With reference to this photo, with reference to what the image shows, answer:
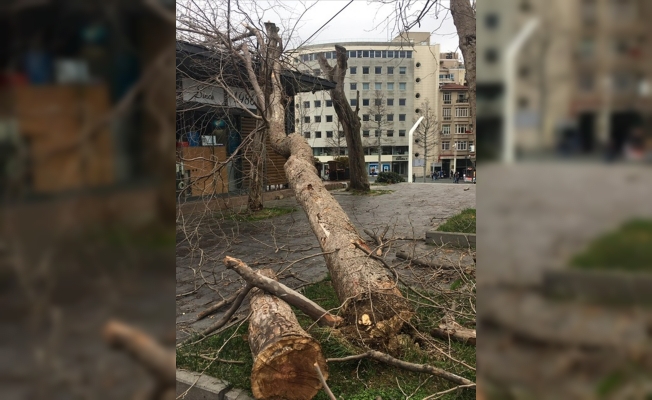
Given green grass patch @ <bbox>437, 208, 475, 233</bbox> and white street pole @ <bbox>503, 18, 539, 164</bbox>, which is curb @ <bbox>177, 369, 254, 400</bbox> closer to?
white street pole @ <bbox>503, 18, 539, 164</bbox>

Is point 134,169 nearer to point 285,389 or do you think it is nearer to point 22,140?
point 22,140

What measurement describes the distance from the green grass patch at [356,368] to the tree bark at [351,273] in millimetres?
166

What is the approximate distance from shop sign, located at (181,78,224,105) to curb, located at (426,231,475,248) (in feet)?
13.9

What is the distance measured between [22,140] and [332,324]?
10.2 feet

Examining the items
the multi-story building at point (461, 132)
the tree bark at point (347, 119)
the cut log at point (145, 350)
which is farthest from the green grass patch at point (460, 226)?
the tree bark at point (347, 119)

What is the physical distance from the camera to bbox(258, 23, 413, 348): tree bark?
3143 millimetres

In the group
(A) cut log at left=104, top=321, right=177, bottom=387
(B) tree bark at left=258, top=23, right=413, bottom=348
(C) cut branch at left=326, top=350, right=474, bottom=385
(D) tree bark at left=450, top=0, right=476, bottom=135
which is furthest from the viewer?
(D) tree bark at left=450, top=0, right=476, bottom=135

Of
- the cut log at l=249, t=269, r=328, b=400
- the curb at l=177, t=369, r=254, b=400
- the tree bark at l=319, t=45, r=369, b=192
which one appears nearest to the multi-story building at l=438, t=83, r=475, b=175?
the cut log at l=249, t=269, r=328, b=400

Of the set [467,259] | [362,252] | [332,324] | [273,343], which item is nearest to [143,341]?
[273,343]

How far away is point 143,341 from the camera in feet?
1.35

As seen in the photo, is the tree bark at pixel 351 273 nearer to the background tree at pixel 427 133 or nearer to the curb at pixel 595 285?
the curb at pixel 595 285

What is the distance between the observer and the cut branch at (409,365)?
2598mm

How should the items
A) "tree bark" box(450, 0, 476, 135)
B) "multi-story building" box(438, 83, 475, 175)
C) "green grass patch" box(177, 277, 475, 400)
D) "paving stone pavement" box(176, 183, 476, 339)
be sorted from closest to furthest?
"multi-story building" box(438, 83, 475, 175) → "green grass patch" box(177, 277, 475, 400) → "paving stone pavement" box(176, 183, 476, 339) → "tree bark" box(450, 0, 476, 135)

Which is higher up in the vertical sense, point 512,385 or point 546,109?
point 546,109
